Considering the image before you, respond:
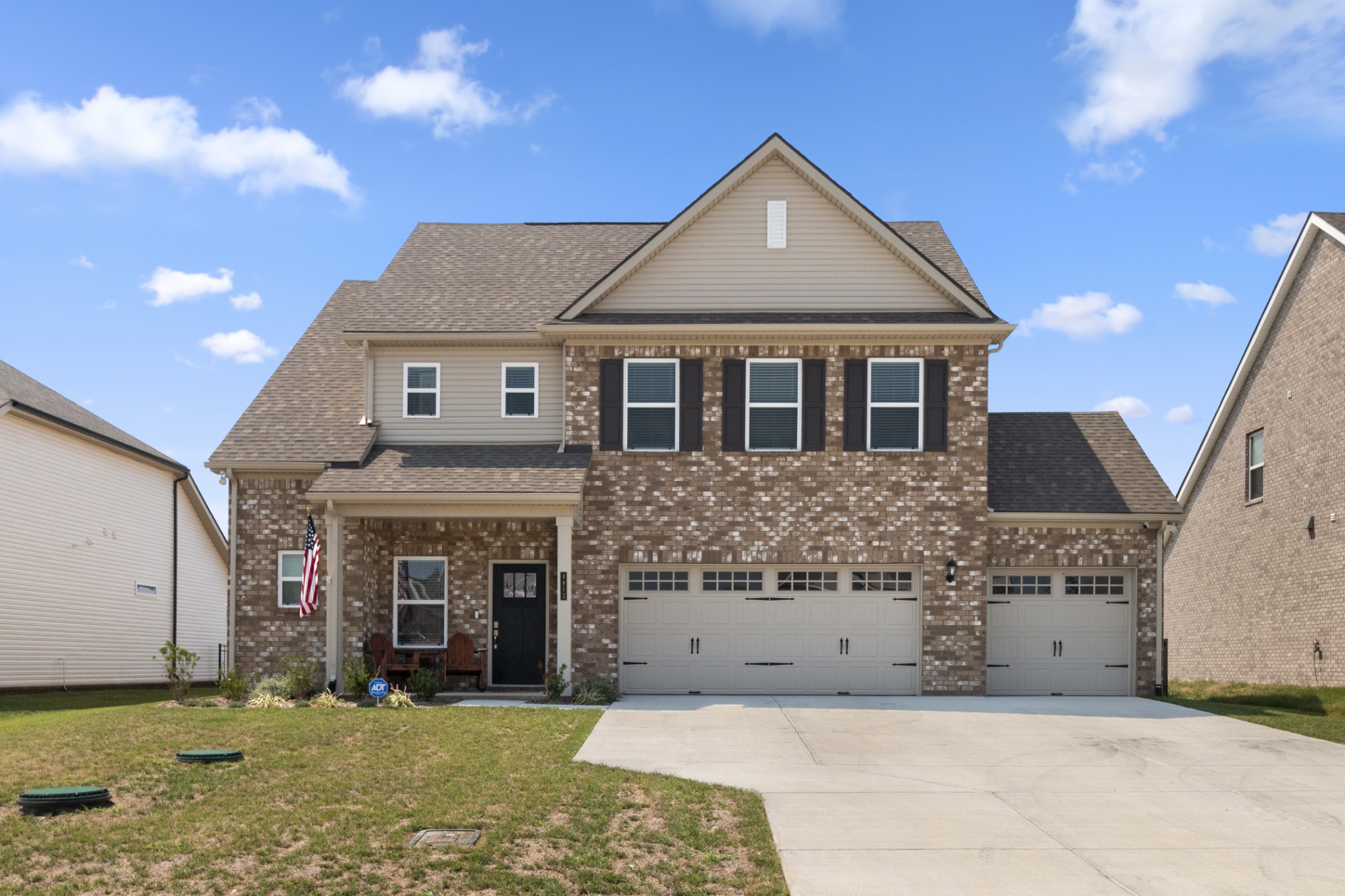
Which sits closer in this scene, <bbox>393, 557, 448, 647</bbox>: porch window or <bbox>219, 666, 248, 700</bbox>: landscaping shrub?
<bbox>219, 666, 248, 700</bbox>: landscaping shrub

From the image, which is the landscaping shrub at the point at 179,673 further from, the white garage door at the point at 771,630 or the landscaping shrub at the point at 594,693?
the white garage door at the point at 771,630

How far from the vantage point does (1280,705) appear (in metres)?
20.8

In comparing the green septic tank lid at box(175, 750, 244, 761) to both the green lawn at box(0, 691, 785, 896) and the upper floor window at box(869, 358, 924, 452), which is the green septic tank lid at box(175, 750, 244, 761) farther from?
the upper floor window at box(869, 358, 924, 452)

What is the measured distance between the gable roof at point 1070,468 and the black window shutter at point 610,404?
6733 millimetres

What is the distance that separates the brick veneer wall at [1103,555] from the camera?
19.9 meters

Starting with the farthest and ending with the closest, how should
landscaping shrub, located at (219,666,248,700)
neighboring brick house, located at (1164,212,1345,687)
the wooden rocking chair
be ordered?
neighboring brick house, located at (1164,212,1345,687), the wooden rocking chair, landscaping shrub, located at (219,666,248,700)

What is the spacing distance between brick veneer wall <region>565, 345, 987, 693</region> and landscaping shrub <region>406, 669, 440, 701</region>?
271cm

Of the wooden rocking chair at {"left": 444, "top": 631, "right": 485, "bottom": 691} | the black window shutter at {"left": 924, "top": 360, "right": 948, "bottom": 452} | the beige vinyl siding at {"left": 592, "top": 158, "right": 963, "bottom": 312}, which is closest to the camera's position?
the wooden rocking chair at {"left": 444, "top": 631, "right": 485, "bottom": 691}

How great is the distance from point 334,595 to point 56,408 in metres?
11.9

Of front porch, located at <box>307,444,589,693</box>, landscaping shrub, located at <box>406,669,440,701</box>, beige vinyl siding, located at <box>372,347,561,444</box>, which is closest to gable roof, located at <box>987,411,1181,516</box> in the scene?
front porch, located at <box>307,444,589,693</box>

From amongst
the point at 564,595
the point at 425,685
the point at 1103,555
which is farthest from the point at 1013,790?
the point at 425,685

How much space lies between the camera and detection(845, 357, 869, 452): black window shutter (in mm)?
19547

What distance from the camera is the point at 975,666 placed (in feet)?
63.9

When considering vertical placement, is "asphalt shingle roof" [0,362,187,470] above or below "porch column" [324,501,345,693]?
above
